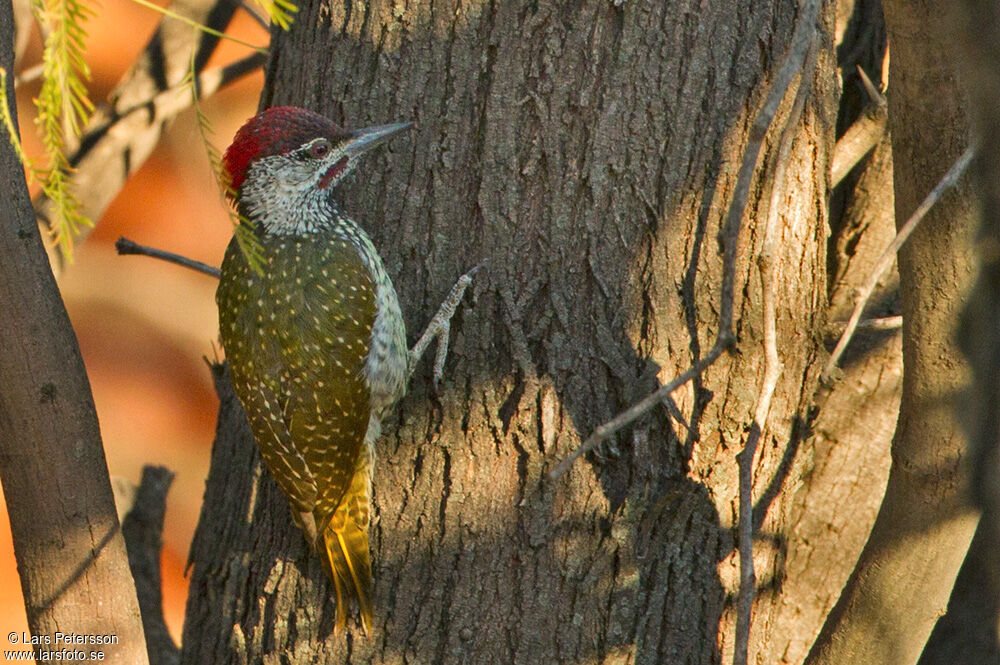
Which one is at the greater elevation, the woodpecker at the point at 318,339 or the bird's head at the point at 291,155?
the bird's head at the point at 291,155

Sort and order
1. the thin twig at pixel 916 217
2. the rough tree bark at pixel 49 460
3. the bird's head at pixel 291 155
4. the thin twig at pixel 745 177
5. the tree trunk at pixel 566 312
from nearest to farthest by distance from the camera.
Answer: the thin twig at pixel 745 177, the thin twig at pixel 916 217, the rough tree bark at pixel 49 460, the tree trunk at pixel 566 312, the bird's head at pixel 291 155

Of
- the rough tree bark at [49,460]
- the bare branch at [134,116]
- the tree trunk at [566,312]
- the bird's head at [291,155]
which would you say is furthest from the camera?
the bare branch at [134,116]

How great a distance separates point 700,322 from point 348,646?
121 cm

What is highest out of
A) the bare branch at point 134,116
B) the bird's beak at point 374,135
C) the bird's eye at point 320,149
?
the bare branch at point 134,116

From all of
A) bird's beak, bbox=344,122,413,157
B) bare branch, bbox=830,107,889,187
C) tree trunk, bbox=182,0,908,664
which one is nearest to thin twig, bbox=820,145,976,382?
tree trunk, bbox=182,0,908,664

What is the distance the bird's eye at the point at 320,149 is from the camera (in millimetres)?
2662

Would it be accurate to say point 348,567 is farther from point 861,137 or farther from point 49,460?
point 861,137

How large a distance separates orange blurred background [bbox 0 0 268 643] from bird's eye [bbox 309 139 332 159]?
4056 millimetres

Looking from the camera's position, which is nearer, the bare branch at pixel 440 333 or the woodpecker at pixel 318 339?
the bare branch at pixel 440 333

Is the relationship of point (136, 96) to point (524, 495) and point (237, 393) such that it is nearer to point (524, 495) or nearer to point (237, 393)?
point (237, 393)

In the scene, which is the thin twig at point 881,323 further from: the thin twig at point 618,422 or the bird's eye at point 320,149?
the bird's eye at point 320,149

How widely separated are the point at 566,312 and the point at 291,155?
96 centimetres

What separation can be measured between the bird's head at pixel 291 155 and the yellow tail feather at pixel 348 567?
95 cm

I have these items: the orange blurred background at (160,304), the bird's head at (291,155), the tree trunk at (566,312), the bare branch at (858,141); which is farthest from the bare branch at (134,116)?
the orange blurred background at (160,304)
